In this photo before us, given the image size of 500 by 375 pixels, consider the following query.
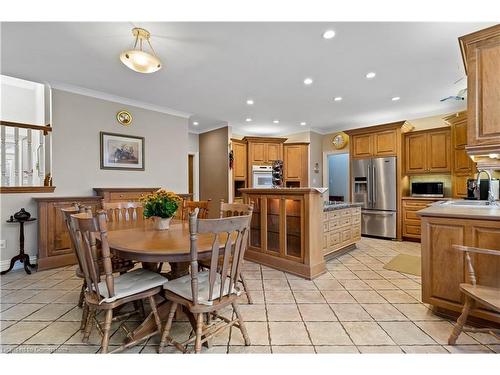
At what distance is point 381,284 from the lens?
2.74 m

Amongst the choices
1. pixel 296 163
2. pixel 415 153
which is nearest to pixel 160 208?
pixel 296 163

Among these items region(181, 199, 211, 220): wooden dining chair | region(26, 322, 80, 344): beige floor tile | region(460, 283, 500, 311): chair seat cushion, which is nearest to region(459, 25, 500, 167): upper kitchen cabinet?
region(460, 283, 500, 311): chair seat cushion

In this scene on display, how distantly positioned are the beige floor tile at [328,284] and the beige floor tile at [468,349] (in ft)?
3.51

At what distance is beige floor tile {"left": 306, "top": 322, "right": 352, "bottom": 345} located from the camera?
171 cm

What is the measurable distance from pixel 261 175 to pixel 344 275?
→ 12.1 feet

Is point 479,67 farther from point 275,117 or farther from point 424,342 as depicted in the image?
point 275,117

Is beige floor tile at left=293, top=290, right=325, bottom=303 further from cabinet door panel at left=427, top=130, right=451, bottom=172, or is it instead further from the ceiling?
cabinet door panel at left=427, top=130, right=451, bottom=172

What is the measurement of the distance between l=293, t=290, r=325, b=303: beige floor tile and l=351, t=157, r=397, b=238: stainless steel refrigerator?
3.27 m

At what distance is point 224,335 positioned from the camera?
179cm

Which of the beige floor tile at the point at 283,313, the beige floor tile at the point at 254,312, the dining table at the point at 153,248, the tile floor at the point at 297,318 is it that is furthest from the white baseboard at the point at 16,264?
the beige floor tile at the point at 283,313
